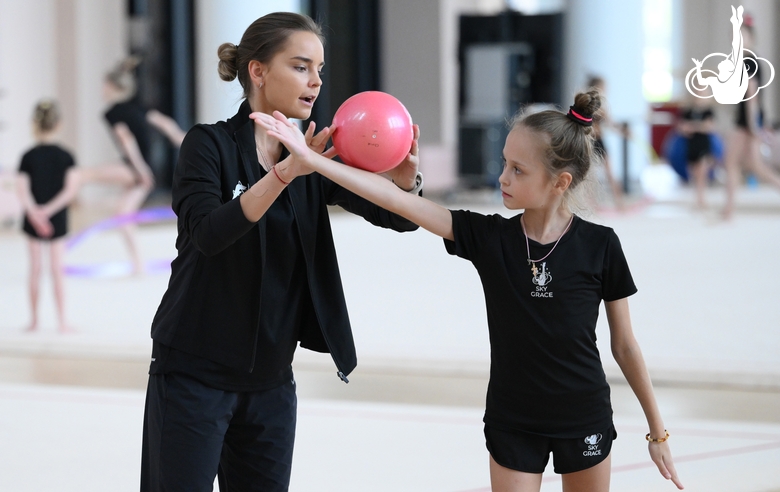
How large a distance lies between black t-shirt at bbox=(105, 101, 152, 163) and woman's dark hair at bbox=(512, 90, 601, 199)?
247 inches

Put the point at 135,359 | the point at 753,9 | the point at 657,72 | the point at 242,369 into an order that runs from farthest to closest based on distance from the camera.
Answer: the point at 657,72 < the point at 753,9 < the point at 135,359 < the point at 242,369

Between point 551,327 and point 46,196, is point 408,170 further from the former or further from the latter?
point 46,196

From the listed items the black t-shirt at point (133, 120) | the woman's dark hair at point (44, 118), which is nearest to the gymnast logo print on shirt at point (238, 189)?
the woman's dark hair at point (44, 118)

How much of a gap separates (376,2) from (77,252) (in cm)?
956

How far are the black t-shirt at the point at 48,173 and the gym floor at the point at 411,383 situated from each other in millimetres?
691

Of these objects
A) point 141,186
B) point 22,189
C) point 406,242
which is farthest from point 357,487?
point 406,242

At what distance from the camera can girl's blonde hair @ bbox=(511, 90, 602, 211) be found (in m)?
2.22

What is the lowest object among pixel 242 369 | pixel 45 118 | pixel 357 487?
pixel 357 487

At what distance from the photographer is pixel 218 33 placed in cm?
1144

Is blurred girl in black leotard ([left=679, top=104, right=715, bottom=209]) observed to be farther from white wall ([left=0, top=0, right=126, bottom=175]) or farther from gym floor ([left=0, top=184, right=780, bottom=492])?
white wall ([left=0, top=0, right=126, bottom=175])

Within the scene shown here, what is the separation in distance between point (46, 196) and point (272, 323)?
4269 mm

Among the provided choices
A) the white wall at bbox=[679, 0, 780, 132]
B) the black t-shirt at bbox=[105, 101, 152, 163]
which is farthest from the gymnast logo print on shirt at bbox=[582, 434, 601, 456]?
the white wall at bbox=[679, 0, 780, 132]

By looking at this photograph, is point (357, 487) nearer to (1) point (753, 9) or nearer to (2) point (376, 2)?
(2) point (376, 2)

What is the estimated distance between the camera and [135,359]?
17.1 feet
